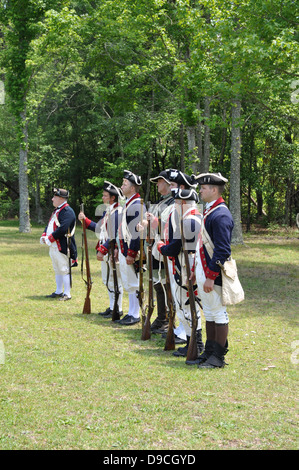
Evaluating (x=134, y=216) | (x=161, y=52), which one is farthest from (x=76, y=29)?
(x=134, y=216)

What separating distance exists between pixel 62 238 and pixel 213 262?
17.4 feet

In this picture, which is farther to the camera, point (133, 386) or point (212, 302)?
point (212, 302)

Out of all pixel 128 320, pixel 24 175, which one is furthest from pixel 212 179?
pixel 24 175

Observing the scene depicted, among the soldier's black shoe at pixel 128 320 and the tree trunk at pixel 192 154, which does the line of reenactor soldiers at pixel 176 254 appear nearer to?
the soldier's black shoe at pixel 128 320

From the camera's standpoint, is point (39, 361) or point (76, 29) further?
point (76, 29)

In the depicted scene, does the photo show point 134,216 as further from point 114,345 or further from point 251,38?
point 251,38

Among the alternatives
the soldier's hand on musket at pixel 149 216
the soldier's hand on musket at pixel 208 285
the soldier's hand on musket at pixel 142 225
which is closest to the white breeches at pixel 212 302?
the soldier's hand on musket at pixel 208 285

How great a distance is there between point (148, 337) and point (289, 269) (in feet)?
31.2

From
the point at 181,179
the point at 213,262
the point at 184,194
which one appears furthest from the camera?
the point at 181,179

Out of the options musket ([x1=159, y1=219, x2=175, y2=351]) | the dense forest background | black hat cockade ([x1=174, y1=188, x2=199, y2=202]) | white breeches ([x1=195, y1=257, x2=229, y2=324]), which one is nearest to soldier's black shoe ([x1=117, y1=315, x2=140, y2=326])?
musket ([x1=159, y1=219, x2=175, y2=351])

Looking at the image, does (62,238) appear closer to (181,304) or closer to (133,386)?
(181,304)

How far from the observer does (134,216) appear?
27.9 feet

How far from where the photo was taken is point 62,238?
423 inches
